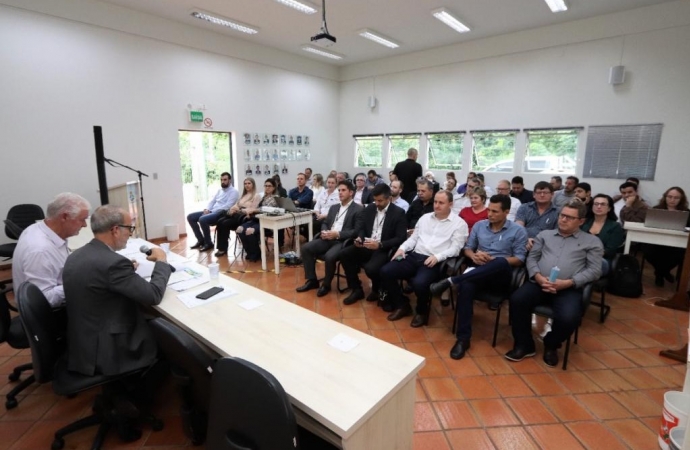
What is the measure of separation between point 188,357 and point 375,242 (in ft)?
7.82

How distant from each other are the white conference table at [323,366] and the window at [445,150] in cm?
653

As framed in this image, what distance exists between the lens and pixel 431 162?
7.89 m

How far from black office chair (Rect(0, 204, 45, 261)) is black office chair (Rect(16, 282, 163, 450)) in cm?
336

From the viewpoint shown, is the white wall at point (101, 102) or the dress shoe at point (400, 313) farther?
the white wall at point (101, 102)

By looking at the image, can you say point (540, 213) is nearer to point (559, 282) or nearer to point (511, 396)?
point (559, 282)

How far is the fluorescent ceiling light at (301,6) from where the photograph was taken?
5086 millimetres

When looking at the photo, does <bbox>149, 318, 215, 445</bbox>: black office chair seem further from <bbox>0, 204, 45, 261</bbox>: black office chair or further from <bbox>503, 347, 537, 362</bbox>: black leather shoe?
<bbox>0, 204, 45, 261</bbox>: black office chair

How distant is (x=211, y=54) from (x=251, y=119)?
1.40 meters

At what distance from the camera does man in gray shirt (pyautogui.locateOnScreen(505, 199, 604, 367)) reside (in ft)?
8.19

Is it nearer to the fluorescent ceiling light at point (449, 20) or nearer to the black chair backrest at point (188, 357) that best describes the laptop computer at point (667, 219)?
the fluorescent ceiling light at point (449, 20)

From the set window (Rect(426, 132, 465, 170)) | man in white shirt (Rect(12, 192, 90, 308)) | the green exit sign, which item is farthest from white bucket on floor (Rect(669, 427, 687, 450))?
the green exit sign

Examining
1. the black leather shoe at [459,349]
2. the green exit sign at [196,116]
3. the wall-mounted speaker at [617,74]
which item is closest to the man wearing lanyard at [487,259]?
the black leather shoe at [459,349]

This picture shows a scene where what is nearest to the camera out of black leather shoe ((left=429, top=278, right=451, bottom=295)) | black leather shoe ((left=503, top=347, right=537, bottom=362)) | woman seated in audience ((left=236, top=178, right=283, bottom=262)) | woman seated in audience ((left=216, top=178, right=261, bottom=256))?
black leather shoe ((left=503, top=347, right=537, bottom=362))

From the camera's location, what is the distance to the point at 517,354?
8.50ft
